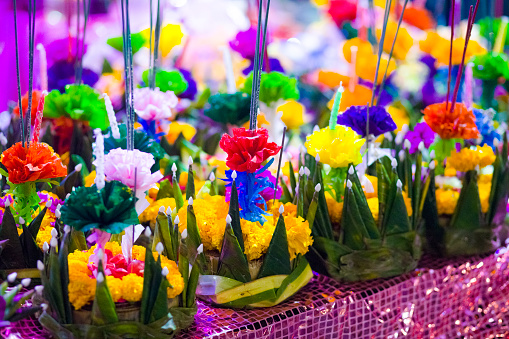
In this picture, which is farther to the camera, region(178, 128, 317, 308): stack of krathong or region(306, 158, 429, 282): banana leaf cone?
region(306, 158, 429, 282): banana leaf cone

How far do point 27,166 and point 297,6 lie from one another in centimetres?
209

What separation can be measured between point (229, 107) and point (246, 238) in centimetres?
41

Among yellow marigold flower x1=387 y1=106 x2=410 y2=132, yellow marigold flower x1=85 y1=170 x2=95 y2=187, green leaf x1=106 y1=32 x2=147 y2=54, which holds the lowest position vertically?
yellow marigold flower x1=85 y1=170 x2=95 y2=187

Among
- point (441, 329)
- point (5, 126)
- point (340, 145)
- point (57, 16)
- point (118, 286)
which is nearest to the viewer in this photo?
point (118, 286)

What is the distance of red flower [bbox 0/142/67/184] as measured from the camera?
2.37ft

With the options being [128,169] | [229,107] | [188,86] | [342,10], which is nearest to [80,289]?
[128,169]

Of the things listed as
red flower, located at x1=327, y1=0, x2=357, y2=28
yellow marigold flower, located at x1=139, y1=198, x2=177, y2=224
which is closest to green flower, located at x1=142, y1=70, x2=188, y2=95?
yellow marigold flower, located at x1=139, y1=198, x2=177, y2=224

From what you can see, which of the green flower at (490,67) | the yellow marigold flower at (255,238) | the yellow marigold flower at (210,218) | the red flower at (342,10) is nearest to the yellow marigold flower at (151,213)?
the yellow marigold flower at (210,218)

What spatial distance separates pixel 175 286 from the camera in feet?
2.12

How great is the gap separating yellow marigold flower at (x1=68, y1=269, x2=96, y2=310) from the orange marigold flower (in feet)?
2.17

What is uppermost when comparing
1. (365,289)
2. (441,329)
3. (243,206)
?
(243,206)

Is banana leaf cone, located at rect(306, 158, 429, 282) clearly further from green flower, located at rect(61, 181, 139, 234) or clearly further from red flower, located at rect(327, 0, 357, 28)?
red flower, located at rect(327, 0, 357, 28)

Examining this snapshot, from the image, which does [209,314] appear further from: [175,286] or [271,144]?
[271,144]

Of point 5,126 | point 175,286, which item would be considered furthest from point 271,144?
point 5,126
